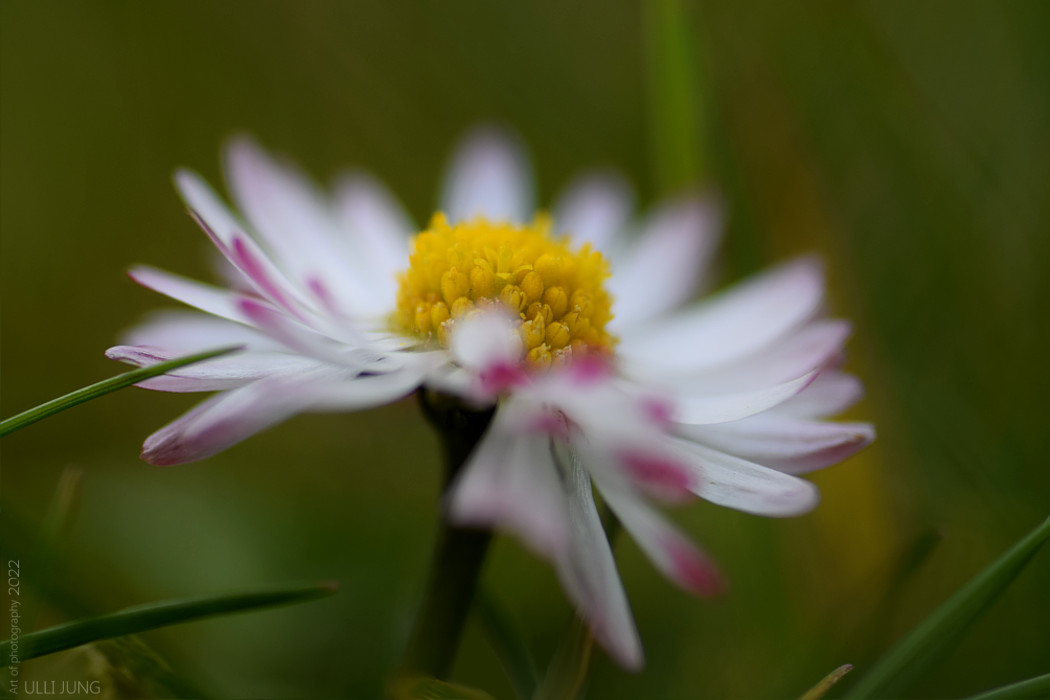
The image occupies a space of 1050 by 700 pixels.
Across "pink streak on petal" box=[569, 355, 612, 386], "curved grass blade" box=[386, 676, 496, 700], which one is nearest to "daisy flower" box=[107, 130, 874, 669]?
"pink streak on petal" box=[569, 355, 612, 386]

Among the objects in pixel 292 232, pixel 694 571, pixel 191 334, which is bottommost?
pixel 694 571

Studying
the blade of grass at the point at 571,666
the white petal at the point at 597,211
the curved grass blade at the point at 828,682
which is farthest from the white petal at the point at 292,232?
the curved grass blade at the point at 828,682

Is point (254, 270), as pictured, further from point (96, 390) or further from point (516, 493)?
point (516, 493)

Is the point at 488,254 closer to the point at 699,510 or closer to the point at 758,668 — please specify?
the point at 758,668

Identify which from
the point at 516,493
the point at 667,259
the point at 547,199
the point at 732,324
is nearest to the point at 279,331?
the point at 516,493

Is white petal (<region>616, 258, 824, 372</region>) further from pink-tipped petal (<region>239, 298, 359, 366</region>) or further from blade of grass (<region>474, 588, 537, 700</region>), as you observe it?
pink-tipped petal (<region>239, 298, 359, 366</region>)

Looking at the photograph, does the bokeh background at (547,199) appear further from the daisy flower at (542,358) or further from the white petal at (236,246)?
the white petal at (236,246)
